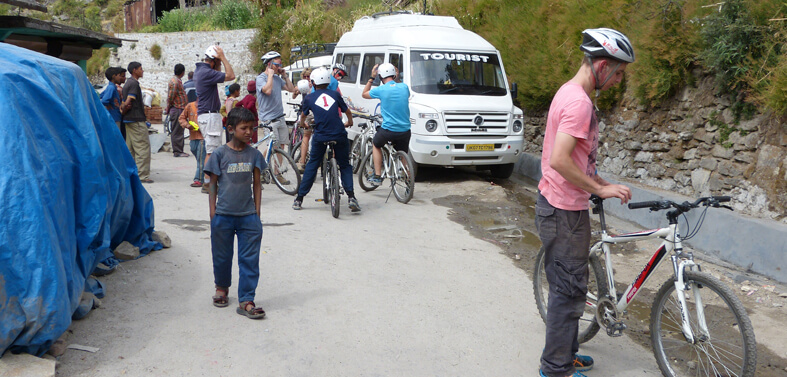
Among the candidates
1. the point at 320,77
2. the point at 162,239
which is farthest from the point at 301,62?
the point at 162,239

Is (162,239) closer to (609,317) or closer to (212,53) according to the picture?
→ (212,53)

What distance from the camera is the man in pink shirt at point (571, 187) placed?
3.38 m

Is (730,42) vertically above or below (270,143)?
above

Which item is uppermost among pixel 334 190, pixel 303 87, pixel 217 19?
pixel 217 19

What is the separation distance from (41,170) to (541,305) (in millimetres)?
3415

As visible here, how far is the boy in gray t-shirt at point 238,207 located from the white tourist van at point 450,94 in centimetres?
596

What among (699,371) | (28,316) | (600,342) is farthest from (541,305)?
(28,316)

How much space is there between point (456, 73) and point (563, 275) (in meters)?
8.00

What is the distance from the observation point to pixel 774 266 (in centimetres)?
606

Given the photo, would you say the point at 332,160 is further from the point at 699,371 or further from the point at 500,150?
the point at 699,371

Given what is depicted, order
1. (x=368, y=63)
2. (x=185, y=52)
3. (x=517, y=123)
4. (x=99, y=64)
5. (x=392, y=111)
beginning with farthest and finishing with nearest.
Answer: (x=99, y=64) → (x=185, y=52) → (x=368, y=63) → (x=517, y=123) → (x=392, y=111)

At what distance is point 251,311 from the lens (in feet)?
15.2

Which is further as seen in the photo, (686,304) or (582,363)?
(582,363)

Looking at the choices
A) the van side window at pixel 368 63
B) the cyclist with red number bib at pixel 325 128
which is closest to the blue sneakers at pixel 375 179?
the cyclist with red number bib at pixel 325 128
